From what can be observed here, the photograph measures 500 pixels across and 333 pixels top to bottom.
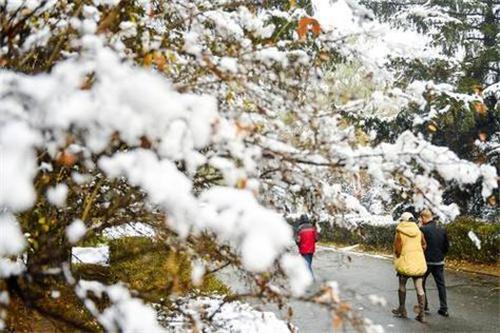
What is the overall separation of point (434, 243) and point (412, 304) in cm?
144

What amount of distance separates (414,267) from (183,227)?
654cm

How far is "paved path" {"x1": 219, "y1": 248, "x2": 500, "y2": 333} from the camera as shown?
7.75 m

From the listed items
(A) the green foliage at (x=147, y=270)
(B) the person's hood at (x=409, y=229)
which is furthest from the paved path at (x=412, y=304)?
(A) the green foliage at (x=147, y=270)

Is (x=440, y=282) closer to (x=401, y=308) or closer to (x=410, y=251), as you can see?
(x=401, y=308)

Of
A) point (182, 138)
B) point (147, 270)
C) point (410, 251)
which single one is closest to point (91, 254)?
point (147, 270)

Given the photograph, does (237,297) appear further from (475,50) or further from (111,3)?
(475,50)

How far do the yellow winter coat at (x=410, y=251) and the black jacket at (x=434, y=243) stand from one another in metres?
0.56

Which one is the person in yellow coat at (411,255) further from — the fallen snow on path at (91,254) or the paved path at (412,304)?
the fallen snow on path at (91,254)

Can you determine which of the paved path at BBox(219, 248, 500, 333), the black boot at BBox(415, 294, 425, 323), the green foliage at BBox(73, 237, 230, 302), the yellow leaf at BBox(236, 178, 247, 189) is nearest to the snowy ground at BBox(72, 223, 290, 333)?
the green foliage at BBox(73, 237, 230, 302)

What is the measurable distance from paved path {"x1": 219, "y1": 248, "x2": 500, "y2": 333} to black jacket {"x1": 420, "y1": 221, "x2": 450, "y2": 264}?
898 mm

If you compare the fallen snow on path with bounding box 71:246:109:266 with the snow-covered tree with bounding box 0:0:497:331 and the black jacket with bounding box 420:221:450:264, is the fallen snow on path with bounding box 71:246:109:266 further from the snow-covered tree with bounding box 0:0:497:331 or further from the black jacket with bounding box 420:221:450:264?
the snow-covered tree with bounding box 0:0:497:331

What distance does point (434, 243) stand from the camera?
8422 millimetres

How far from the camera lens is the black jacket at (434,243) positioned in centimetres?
842

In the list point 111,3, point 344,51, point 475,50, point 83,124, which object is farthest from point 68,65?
point 475,50
